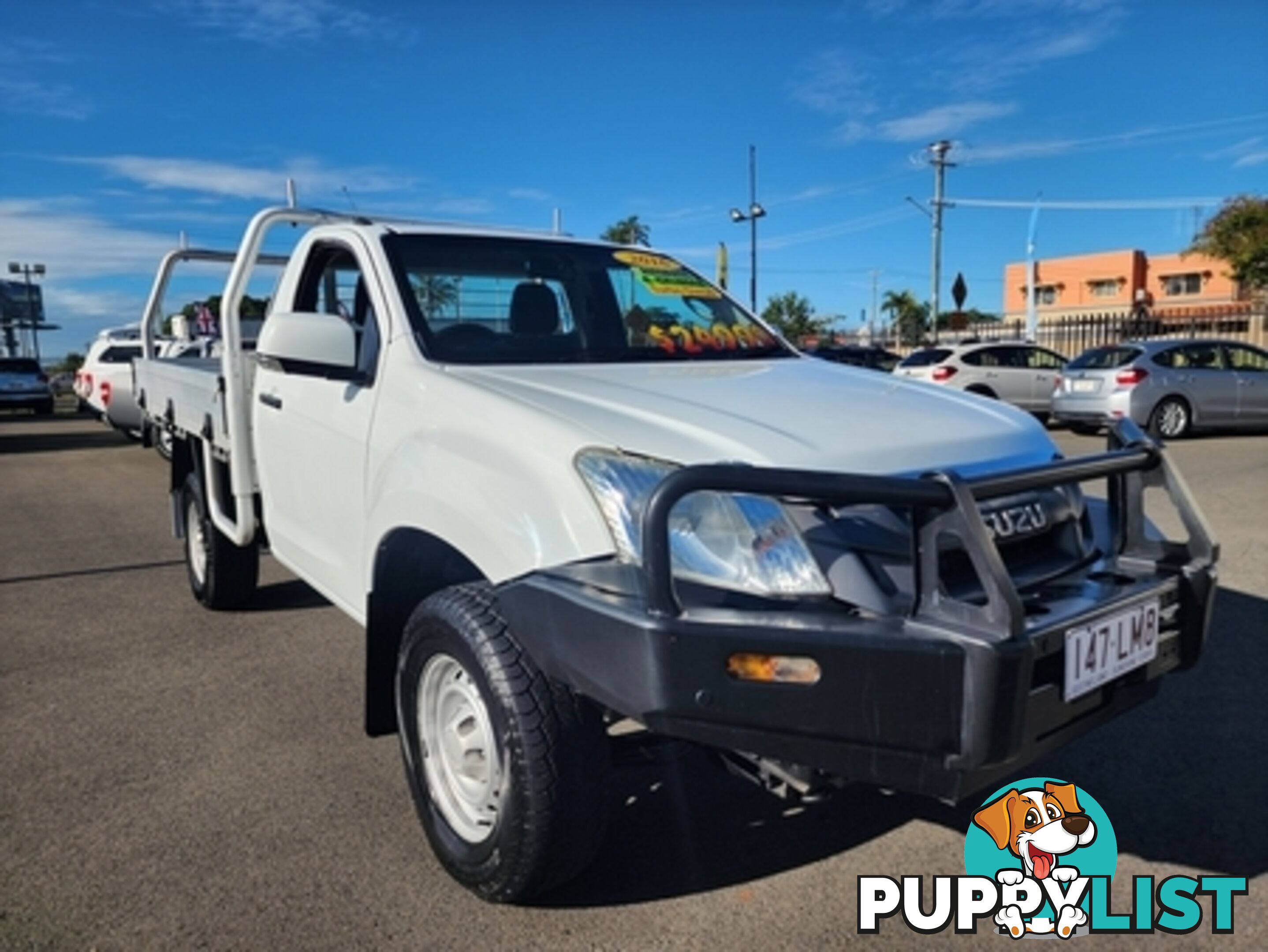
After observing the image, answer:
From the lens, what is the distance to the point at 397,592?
302cm

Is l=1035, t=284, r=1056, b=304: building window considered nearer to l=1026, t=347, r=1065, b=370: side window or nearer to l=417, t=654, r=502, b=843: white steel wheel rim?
l=1026, t=347, r=1065, b=370: side window

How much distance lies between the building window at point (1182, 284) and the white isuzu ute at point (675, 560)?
6345 cm

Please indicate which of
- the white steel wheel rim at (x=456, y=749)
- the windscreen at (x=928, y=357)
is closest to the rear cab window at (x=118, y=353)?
the windscreen at (x=928, y=357)

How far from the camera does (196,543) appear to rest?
527 cm

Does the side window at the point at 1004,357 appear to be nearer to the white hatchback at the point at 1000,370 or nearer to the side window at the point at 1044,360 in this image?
the white hatchback at the point at 1000,370

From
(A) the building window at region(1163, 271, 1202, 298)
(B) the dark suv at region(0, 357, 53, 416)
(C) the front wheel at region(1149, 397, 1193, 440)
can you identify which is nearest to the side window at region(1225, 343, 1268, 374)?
(C) the front wheel at region(1149, 397, 1193, 440)

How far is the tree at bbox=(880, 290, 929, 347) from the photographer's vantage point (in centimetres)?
5150

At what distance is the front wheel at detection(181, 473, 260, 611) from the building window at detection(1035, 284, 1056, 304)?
212ft

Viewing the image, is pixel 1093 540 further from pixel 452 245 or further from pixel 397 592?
pixel 452 245

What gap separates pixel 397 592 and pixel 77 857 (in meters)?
1.15

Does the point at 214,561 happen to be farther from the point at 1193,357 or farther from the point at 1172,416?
the point at 1193,357

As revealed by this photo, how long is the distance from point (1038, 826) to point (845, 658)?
47.5 inches

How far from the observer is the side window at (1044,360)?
16156 millimetres

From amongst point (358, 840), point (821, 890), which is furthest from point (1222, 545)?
point (358, 840)
